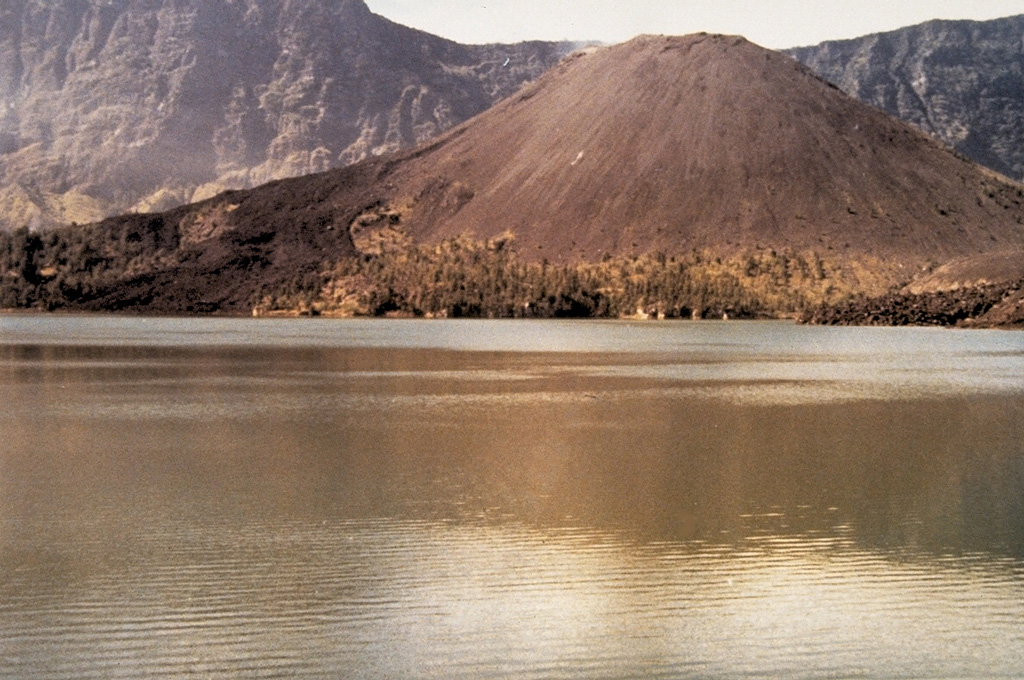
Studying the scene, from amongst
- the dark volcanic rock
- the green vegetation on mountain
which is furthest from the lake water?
the green vegetation on mountain

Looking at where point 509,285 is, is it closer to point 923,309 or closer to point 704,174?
point 704,174

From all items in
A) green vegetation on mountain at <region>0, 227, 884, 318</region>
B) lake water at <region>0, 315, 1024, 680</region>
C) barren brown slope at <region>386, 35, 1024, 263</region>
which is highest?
barren brown slope at <region>386, 35, 1024, 263</region>

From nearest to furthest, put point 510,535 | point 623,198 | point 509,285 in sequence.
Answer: point 510,535 → point 509,285 → point 623,198

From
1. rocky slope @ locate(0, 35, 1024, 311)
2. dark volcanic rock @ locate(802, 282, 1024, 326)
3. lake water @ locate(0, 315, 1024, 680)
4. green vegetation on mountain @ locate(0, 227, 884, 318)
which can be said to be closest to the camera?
lake water @ locate(0, 315, 1024, 680)

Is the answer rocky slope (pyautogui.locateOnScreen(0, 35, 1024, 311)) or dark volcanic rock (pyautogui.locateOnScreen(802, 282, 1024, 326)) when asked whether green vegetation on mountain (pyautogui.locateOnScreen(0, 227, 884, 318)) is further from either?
dark volcanic rock (pyautogui.locateOnScreen(802, 282, 1024, 326))

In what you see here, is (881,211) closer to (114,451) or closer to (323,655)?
(114,451)

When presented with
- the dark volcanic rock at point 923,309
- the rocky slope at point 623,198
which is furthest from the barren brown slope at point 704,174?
the dark volcanic rock at point 923,309

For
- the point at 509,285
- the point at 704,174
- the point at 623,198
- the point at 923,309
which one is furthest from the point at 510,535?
the point at 704,174
